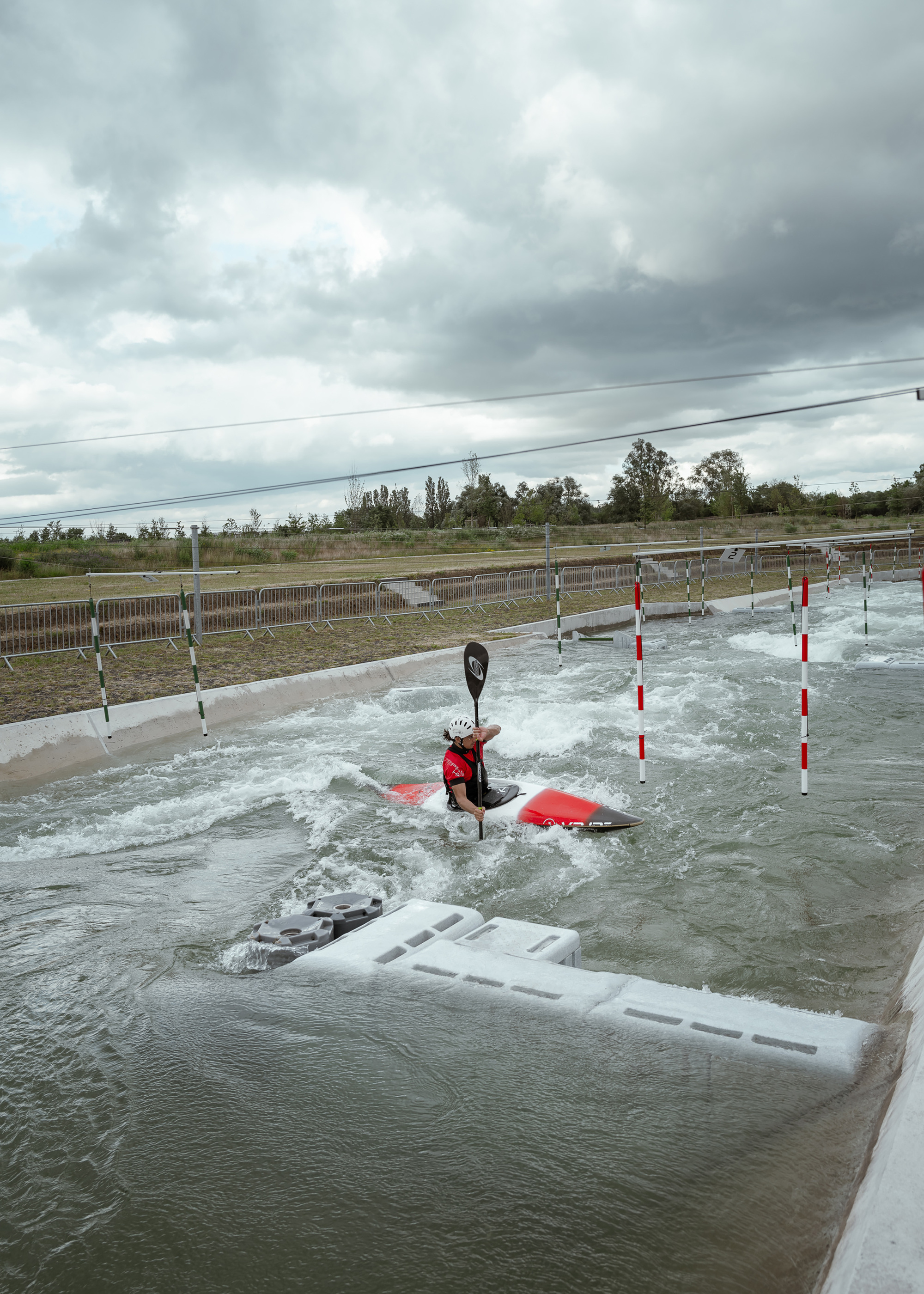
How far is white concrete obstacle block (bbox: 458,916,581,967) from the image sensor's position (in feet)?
14.8

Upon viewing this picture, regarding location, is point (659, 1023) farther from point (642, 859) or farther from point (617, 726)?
point (617, 726)

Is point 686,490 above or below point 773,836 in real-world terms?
above

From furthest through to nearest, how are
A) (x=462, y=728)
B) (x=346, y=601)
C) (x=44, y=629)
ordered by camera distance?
(x=346, y=601)
(x=44, y=629)
(x=462, y=728)

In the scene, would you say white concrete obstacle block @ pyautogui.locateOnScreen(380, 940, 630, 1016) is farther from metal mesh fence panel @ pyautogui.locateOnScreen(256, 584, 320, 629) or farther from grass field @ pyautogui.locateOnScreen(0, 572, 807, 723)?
metal mesh fence panel @ pyautogui.locateOnScreen(256, 584, 320, 629)

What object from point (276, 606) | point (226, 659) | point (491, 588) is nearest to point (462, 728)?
point (226, 659)

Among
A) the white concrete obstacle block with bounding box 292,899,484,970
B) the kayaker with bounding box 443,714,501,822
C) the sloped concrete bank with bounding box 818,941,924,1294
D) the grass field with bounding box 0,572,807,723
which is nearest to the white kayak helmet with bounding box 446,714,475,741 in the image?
the kayaker with bounding box 443,714,501,822

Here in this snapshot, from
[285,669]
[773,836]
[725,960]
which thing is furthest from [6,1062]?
[285,669]

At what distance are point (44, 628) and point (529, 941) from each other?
16156 mm

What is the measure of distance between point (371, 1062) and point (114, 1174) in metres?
1.11

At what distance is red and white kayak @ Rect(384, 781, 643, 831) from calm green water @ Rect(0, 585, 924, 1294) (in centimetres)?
17

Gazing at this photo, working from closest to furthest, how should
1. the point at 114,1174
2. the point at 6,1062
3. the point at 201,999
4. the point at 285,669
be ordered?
the point at 114,1174 < the point at 6,1062 < the point at 201,999 < the point at 285,669

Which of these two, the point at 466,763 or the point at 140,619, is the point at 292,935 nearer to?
the point at 466,763

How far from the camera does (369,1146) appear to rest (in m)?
3.24

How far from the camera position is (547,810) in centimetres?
756
